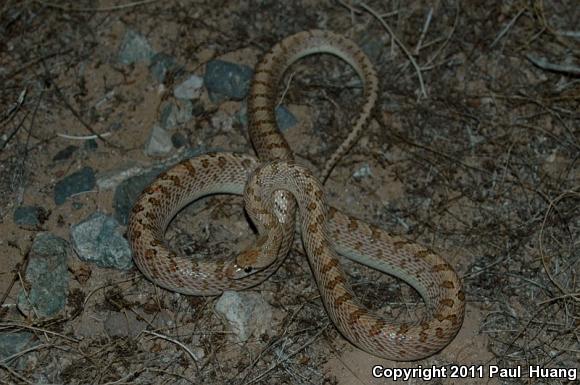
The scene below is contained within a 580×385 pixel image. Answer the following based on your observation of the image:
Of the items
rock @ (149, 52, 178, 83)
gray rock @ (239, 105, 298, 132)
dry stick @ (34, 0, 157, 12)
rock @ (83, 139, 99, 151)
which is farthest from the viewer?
dry stick @ (34, 0, 157, 12)

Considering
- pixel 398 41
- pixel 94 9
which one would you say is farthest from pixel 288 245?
pixel 94 9

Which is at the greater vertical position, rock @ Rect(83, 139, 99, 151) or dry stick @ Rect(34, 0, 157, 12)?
dry stick @ Rect(34, 0, 157, 12)

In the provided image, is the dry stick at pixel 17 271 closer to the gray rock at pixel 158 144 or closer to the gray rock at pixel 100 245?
A: the gray rock at pixel 100 245

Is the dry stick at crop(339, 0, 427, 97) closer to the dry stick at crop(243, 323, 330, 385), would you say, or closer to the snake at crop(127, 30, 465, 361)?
the snake at crop(127, 30, 465, 361)

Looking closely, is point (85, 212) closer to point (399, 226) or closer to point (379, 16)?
point (399, 226)

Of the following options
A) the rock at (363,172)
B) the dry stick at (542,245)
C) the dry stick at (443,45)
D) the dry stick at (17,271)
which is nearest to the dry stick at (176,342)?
the dry stick at (17,271)

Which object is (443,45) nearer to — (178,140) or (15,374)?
Result: (178,140)

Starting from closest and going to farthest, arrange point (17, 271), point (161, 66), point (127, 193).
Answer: point (17, 271), point (127, 193), point (161, 66)

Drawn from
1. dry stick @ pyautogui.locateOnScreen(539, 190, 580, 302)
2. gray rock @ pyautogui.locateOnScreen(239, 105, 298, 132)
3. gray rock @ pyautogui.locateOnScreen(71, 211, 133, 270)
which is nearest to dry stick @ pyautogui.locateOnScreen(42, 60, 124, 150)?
gray rock @ pyautogui.locateOnScreen(71, 211, 133, 270)

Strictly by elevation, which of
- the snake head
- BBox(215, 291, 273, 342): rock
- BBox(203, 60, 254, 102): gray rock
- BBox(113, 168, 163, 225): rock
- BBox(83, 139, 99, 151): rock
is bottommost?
BBox(215, 291, 273, 342): rock
